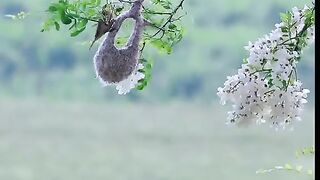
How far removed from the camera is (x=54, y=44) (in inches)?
174

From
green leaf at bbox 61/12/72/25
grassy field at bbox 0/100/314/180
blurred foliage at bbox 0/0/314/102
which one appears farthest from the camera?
blurred foliage at bbox 0/0/314/102

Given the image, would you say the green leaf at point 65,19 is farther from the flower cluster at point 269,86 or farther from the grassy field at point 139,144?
the grassy field at point 139,144

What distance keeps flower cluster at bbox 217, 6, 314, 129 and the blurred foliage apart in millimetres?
3327

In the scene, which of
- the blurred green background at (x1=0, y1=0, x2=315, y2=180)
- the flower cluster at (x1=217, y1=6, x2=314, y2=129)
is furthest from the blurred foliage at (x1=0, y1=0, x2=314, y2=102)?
the flower cluster at (x1=217, y1=6, x2=314, y2=129)

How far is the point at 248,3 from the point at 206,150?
0.80 m

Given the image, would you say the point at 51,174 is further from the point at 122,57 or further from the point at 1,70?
the point at 122,57

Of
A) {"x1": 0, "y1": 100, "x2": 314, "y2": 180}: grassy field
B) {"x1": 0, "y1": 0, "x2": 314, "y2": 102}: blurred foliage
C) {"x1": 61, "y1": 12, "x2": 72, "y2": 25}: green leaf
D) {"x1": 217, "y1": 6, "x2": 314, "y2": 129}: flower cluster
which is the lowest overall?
{"x1": 217, "y1": 6, "x2": 314, "y2": 129}: flower cluster

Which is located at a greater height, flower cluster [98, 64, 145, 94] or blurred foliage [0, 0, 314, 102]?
blurred foliage [0, 0, 314, 102]

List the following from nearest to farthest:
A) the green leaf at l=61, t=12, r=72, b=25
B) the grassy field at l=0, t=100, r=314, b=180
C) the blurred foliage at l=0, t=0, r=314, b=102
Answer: the green leaf at l=61, t=12, r=72, b=25, the grassy field at l=0, t=100, r=314, b=180, the blurred foliage at l=0, t=0, r=314, b=102

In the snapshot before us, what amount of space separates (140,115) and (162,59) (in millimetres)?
332

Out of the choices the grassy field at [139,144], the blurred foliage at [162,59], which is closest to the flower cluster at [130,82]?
the grassy field at [139,144]

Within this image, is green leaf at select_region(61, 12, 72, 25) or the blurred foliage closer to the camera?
green leaf at select_region(61, 12, 72, 25)

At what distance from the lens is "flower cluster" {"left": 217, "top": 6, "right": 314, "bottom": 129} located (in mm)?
781

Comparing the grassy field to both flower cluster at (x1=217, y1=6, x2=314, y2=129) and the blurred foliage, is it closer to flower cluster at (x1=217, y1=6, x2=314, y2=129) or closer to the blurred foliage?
the blurred foliage
